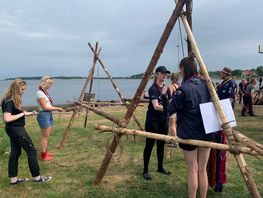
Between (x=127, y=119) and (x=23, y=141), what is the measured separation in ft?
6.14

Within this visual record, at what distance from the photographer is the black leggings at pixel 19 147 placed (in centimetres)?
571

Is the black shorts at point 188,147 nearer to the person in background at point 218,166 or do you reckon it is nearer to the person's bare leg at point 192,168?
the person's bare leg at point 192,168

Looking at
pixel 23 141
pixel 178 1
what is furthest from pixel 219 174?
pixel 23 141

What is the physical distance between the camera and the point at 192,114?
4.36 metres

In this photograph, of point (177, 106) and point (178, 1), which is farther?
point (178, 1)

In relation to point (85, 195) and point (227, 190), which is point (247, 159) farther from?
point (85, 195)

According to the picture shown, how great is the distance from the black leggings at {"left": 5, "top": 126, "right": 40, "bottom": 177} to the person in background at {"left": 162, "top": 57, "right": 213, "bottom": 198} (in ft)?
8.99

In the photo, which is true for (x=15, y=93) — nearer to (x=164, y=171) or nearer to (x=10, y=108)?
(x=10, y=108)

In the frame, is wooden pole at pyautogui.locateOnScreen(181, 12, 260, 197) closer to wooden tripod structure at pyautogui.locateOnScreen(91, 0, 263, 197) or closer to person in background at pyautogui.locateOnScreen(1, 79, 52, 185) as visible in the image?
wooden tripod structure at pyautogui.locateOnScreen(91, 0, 263, 197)

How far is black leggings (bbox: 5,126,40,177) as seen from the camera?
5715 millimetres

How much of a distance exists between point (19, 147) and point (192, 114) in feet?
10.6

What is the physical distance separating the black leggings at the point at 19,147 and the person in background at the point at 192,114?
2.74 meters

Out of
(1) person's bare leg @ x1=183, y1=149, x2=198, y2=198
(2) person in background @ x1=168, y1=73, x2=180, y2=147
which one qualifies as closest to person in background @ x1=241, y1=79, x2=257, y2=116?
(2) person in background @ x1=168, y1=73, x2=180, y2=147

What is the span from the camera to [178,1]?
4957 millimetres
